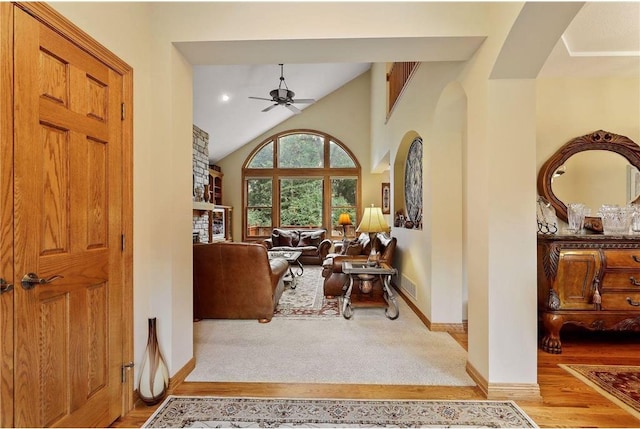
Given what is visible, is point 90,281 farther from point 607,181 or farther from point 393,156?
point 393,156

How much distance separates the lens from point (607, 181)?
9.57ft

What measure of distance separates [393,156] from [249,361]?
3.86 metres

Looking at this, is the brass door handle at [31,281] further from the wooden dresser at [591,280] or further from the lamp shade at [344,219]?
the lamp shade at [344,219]

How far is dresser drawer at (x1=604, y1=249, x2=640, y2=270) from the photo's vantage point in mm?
2477

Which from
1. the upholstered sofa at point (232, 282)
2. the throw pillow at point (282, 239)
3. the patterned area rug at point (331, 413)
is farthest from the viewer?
the throw pillow at point (282, 239)

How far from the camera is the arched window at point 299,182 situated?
8656mm

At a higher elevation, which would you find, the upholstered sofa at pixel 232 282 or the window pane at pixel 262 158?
the window pane at pixel 262 158

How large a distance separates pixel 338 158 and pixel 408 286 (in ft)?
17.2

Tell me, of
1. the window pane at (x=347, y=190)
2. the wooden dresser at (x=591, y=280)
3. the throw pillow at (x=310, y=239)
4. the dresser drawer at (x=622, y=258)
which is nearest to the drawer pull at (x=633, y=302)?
the wooden dresser at (x=591, y=280)

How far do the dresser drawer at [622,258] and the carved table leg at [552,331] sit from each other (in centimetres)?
57

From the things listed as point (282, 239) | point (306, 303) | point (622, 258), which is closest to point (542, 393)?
point (622, 258)

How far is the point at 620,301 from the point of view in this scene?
2.51m

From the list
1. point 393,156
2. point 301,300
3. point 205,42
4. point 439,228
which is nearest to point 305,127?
point 393,156

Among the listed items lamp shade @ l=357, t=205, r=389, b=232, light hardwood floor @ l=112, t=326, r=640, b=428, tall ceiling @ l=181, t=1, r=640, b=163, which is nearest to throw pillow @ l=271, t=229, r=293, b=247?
lamp shade @ l=357, t=205, r=389, b=232
